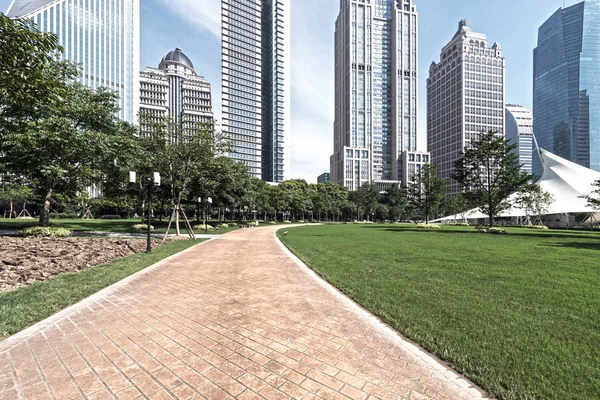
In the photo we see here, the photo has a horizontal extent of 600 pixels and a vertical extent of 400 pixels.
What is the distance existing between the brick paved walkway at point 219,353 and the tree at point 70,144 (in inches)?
526

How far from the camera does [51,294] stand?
5.50 m

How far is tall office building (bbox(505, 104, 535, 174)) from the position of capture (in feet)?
539

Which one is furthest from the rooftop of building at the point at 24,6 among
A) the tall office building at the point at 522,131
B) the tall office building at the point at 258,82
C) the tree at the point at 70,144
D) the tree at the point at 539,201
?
the tall office building at the point at 522,131

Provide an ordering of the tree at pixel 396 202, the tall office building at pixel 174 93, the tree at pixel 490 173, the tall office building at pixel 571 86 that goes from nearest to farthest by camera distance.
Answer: the tree at pixel 490 173, the tree at pixel 396 202, the tall office building at pixel 174 93, the tall office building at pixel 571 86

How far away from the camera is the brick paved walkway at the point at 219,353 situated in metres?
2.64

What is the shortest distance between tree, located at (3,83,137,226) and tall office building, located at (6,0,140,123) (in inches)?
3906

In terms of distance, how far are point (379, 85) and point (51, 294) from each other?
17251 cm

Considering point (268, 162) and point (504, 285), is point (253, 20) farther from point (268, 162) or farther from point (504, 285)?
point (504, 285)

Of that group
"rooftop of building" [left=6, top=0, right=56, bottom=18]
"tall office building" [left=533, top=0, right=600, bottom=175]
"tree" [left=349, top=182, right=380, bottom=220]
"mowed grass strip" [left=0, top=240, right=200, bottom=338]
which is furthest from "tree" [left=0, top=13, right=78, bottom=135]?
"tall office building" [left=533, top=0, right=600, bottom=175]

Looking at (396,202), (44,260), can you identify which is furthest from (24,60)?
(396,202)

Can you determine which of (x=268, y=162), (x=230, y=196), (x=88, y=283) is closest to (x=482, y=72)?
(x=268, y=162)

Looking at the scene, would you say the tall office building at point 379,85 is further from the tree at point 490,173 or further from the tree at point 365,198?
the tree at point 490,173

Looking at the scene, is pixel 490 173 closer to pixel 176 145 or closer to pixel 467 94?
pixel 176 145

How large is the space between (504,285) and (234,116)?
12972 centimetres
